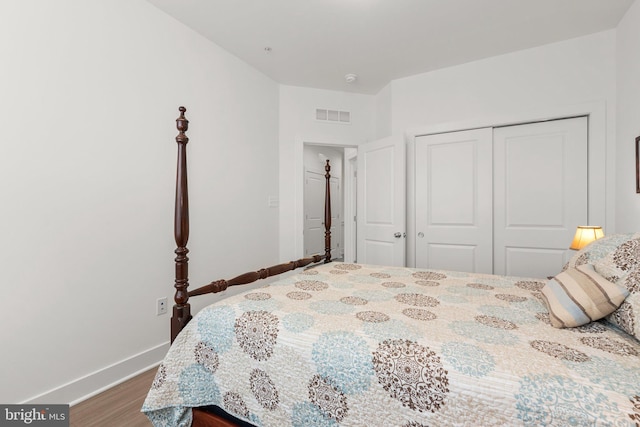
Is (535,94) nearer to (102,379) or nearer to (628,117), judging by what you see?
(628,117)

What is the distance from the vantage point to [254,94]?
3314 mm

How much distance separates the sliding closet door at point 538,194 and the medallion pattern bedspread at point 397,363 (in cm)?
172

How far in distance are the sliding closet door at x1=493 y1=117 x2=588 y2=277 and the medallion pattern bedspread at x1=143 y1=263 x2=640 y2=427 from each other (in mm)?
1719

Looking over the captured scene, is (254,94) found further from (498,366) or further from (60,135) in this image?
(498,366)

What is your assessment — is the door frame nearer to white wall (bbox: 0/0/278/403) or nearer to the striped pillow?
the striped pillow

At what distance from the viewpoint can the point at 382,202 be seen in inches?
138

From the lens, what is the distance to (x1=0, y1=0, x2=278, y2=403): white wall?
5.30 feet

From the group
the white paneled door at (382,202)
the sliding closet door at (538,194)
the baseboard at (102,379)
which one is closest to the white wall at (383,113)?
the white paneled door at (382,202)

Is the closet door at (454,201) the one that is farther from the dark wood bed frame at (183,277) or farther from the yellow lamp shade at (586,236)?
the dark wood bed frame at (183,277)

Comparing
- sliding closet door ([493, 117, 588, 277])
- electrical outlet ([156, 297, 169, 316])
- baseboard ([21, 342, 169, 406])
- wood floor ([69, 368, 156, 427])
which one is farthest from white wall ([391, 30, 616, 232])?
wood floor ([69, 368, 156, 427])

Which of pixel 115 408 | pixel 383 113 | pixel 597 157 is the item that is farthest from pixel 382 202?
pixel 115 408

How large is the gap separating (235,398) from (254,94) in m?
2.95

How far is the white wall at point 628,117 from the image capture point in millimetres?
2199

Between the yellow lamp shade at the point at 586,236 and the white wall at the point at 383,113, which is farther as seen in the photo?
the white wall at the point at 383,113
